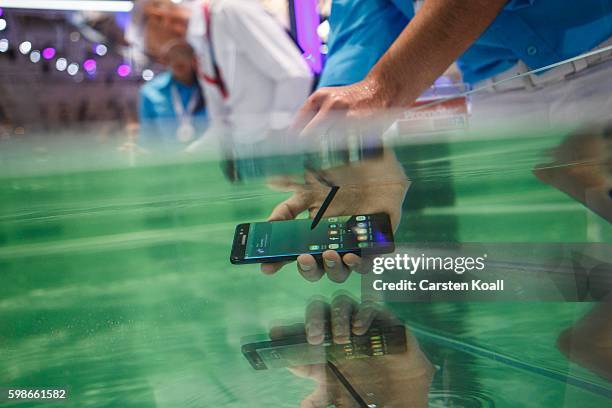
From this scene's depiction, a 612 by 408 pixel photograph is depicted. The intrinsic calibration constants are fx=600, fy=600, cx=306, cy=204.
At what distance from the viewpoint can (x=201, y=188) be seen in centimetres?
73

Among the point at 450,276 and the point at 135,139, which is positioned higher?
the point at 135,139

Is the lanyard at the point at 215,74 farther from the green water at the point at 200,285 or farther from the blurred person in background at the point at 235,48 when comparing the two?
the green water at the point at 200,285

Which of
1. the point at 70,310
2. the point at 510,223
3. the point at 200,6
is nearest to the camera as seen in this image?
the point at 70,310

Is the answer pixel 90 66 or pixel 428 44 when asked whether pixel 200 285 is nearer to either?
pixel 428 44

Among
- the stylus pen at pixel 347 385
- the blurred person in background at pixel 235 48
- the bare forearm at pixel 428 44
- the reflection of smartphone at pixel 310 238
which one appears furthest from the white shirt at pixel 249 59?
the stylus pen at pixel 347 385

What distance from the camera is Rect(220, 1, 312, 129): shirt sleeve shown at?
6.05 feet

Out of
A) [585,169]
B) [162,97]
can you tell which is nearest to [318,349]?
[585,169]

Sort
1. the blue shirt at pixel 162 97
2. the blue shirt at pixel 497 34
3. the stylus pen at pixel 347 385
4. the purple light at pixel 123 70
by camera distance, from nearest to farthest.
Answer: the stylus pen at pixel 347 385 < the blue shirt at pixel 497 34 < the blue shirt at pixel 162 97 < the purple light at pixel 123 70

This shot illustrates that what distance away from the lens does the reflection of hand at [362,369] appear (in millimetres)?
492

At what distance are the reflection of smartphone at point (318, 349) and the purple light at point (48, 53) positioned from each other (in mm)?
1542

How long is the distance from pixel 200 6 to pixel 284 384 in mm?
1605

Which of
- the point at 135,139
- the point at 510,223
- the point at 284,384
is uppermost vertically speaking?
the point at 135,139

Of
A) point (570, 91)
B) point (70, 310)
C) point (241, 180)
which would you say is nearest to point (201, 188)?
point (241, 180)

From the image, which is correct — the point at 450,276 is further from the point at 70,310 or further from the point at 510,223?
the point at 70,310
